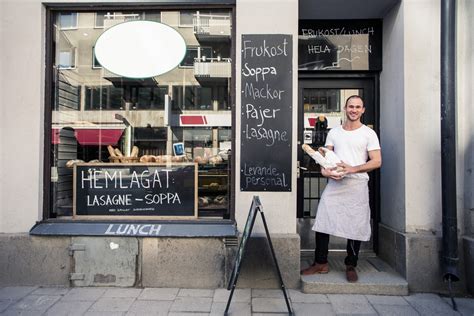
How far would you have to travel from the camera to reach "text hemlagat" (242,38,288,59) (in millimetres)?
3857

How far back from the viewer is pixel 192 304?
3424 millimetres

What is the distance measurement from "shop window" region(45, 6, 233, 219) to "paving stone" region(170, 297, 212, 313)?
3.32 ft

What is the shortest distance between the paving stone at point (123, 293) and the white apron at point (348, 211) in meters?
2.23

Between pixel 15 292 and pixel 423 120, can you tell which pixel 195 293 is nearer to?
pixel 15 292

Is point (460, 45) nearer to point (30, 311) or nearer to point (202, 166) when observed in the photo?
point (202, 166)

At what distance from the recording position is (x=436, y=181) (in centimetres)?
380

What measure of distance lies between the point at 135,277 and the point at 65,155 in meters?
1.86

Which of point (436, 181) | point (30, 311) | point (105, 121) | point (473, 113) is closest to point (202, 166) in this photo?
point (105, 121)

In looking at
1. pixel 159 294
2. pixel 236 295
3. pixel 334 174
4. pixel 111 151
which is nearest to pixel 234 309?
pixel 236 295

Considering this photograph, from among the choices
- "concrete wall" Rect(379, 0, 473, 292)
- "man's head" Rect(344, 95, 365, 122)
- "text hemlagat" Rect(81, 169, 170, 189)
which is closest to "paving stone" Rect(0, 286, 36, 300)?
"text hemlagat" Rect(81, 169, 170, 189)

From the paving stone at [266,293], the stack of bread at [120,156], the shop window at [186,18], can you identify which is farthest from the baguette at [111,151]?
the paving stone at [266,293]

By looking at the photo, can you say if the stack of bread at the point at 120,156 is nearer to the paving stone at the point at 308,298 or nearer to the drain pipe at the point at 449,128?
the paving stone at the point at 308,298

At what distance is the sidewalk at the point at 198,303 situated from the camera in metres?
3.27

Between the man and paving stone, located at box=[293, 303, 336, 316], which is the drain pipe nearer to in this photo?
the man
